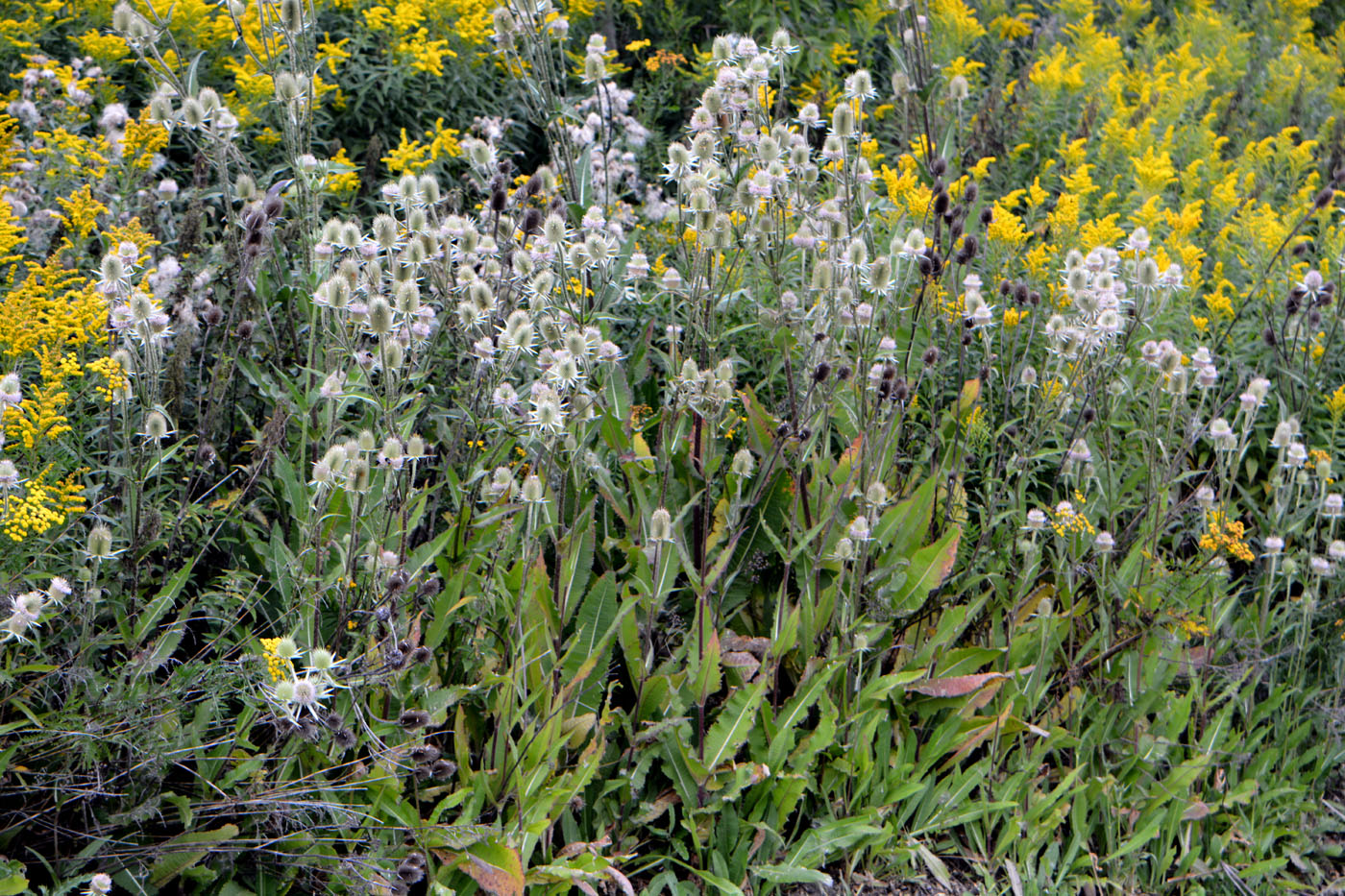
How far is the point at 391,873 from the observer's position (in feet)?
7.63

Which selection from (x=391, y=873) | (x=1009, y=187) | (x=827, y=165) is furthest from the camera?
(x=1009, y=187)

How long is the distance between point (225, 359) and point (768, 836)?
1881 millimetres

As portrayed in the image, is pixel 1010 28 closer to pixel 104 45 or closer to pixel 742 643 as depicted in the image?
pixel 104 45

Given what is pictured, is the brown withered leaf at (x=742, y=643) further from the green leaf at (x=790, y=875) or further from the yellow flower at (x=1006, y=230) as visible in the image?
the yellow flower at (x=1006, y=230)

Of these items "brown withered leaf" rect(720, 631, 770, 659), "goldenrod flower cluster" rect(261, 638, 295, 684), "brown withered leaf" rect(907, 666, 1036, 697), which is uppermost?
"goldenrod flower cluster" rect(261, 638, 295, 684)

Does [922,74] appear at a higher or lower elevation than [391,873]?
higher

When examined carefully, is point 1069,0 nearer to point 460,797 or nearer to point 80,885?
point 460,797

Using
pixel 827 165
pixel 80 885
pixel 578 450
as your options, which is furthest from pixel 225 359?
pixel 827 165

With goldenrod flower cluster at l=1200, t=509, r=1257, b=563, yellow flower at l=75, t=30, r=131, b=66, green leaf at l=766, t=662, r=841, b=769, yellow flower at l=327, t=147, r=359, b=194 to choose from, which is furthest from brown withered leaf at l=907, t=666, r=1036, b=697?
yellow flower at l=75, t=30, r=131, b=66

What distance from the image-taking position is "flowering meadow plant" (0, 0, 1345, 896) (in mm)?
2469

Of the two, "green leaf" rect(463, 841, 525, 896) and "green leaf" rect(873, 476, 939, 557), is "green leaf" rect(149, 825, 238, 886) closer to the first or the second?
"green leaf" rect(463, 841, 525, 896)

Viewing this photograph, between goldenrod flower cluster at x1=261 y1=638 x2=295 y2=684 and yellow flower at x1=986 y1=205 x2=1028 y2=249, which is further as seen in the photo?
yellow flower at x1=986 y1=205 x2=1028 y2=249

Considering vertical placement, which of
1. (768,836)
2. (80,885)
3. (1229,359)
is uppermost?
(1229,359)

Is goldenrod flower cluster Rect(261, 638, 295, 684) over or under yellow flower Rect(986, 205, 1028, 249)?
under
